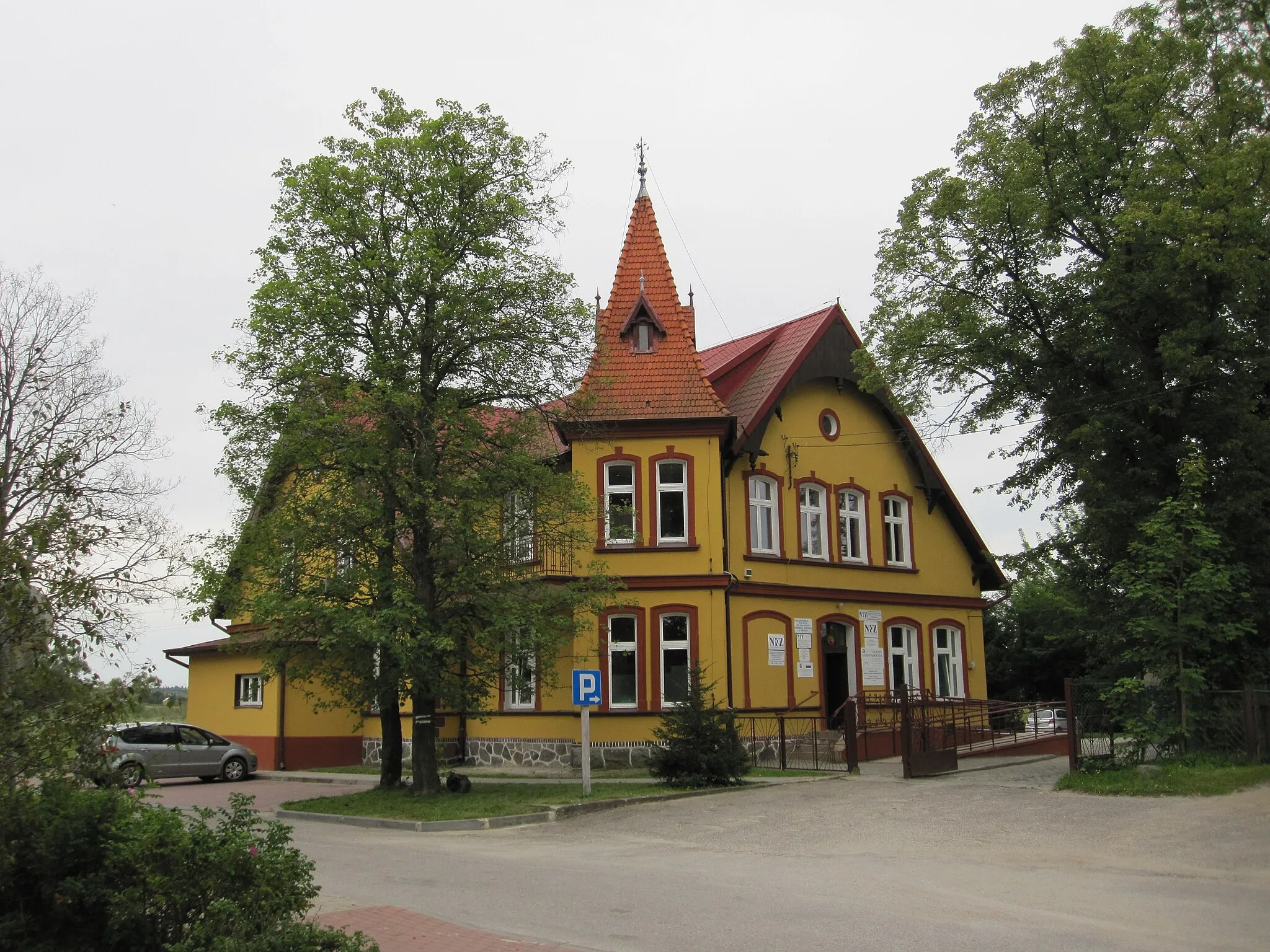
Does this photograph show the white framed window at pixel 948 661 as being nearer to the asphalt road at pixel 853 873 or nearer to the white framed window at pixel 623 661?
the white framed window at pixel 623 661

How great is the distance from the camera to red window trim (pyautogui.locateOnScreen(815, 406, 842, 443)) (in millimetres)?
28094

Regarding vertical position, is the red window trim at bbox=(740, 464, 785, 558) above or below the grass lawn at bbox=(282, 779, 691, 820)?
above

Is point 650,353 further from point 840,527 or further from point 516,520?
point 516,520

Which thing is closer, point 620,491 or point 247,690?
point 620,491

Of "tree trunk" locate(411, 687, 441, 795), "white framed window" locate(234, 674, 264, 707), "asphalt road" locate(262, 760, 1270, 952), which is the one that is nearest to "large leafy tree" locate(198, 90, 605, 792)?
"tree trunk" locate(411, 687, 441, 795)

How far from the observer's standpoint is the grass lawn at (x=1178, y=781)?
1558 cm

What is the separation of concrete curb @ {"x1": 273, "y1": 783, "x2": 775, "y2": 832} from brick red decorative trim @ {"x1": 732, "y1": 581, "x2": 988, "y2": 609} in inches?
276

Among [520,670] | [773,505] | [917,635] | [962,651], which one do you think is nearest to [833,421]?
[773,505]

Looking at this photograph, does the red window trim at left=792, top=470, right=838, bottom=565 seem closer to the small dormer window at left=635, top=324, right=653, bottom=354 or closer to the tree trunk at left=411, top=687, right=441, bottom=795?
the small dormer window at left=635, top=324, right=653, bottom=354

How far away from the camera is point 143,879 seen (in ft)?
22.8

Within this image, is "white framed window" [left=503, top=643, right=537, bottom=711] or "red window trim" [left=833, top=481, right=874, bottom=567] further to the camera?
"red window trim" [left=833, top=481, right=874, bottom=567]

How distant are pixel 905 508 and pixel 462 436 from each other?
47.5ft

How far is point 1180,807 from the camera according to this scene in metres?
14.7

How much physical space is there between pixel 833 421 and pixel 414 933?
2150 cm
